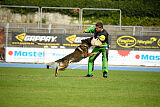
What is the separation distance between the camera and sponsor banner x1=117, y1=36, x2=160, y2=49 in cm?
2530

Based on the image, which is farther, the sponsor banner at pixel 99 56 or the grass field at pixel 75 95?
the sponsor banner at pixel 99 56

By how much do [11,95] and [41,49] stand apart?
16.1m

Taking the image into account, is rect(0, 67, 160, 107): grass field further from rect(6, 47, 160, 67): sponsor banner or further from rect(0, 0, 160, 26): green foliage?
rect(0, 0, 160, 26): green foliage

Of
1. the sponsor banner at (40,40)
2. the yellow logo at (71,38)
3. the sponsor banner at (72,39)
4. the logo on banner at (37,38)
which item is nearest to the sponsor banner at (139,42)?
the sponsor banner at (72,39)

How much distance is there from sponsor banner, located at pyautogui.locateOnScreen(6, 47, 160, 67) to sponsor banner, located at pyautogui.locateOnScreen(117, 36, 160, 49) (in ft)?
3.62

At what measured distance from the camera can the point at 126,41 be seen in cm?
2544

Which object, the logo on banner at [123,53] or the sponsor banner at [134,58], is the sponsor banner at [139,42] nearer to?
the logo on banner at [123,53]

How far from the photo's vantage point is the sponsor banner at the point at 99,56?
24141mm

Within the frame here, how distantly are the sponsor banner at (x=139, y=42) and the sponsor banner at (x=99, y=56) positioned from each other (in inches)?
43.4

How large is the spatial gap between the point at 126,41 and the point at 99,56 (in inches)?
103

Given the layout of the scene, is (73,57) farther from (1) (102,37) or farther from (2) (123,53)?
(2) (123,53)

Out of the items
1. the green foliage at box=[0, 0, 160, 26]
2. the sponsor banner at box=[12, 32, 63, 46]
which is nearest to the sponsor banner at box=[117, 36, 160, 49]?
the sponsor banner at box=[12, 32, 63, 46]

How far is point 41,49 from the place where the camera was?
24375mm

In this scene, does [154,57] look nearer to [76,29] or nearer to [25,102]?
[76,29]
